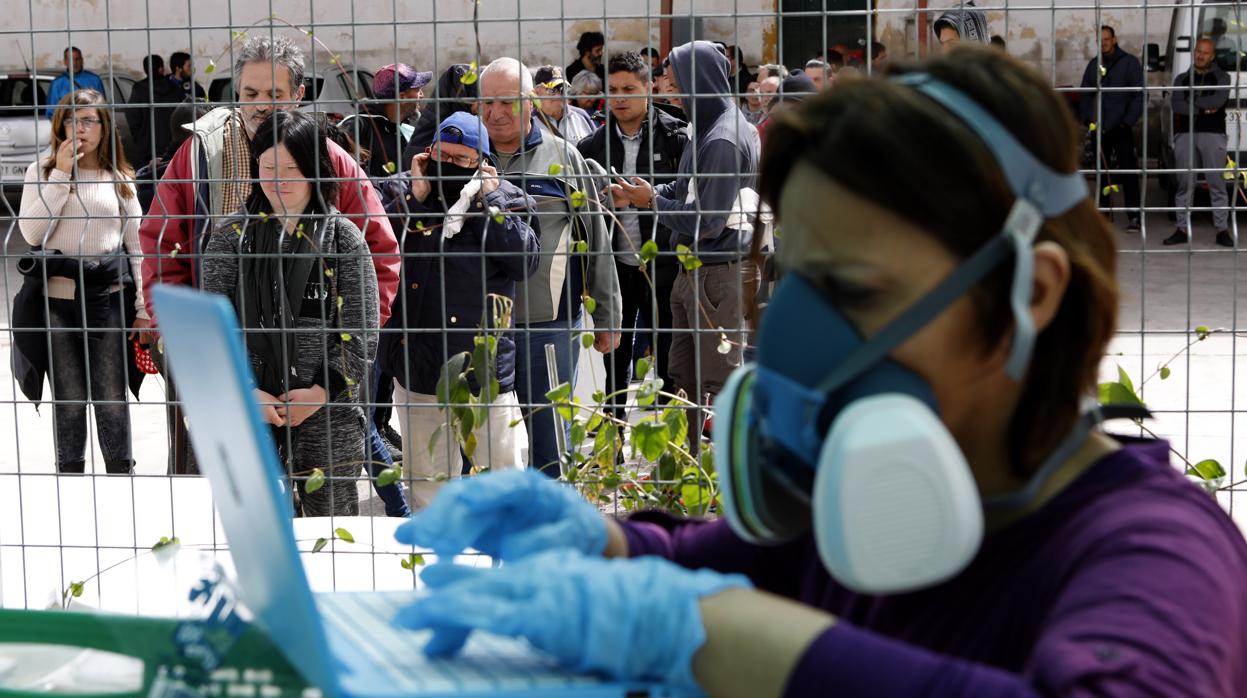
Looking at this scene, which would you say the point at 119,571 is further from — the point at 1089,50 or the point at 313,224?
the point at 1089,50

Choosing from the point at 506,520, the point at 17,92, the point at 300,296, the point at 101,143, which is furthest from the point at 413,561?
the point at 17,92

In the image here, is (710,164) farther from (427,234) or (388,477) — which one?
(388,477)

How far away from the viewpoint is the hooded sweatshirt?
338 centimetres

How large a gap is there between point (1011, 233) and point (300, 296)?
3402 mm

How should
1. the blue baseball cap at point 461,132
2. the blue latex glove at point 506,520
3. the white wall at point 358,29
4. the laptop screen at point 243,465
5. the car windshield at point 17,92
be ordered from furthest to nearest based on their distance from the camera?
the car windshield at point 17,92
the white wall at point 358,29
the blue baseball cap at point 461,132
the blue latex glove at point 506,520
the laptop screen at point 243,465

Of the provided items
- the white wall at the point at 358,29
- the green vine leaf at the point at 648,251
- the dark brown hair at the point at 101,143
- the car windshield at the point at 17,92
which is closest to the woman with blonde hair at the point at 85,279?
the dark brown hair at the point at 101,143

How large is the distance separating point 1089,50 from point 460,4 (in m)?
2.10

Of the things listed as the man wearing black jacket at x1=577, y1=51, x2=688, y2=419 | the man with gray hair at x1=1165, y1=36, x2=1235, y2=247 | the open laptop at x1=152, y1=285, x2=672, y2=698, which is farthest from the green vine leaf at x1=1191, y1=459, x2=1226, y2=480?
the man wearing black jacket at x1=577, y1=51, x2=688, y2=419

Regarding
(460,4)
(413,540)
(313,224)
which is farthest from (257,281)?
A: (413,540)

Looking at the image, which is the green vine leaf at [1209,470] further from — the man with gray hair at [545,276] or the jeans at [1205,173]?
the man with gray hair at [545,276]

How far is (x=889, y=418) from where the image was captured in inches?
47.4

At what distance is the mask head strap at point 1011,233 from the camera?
1210mm

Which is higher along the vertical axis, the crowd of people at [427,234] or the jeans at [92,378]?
the crowd of people at [427,234]

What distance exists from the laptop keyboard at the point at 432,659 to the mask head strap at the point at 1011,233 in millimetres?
416
